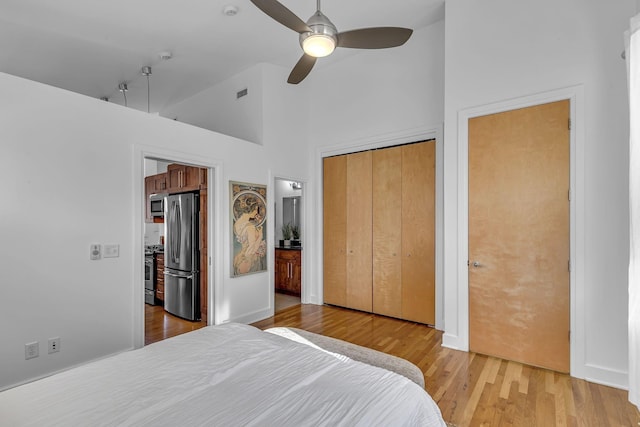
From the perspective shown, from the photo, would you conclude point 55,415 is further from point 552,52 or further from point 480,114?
point 552,52

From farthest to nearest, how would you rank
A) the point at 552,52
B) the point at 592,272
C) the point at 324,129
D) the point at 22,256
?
the point at 324,129 < the point at 552,52 < the point at 592,272 < the point at 22,256

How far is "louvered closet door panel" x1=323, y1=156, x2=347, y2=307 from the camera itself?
15.1 feet

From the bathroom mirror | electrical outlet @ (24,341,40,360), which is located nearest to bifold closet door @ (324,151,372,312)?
the bathroom mirror

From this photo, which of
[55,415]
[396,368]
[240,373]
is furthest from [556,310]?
[55,415]

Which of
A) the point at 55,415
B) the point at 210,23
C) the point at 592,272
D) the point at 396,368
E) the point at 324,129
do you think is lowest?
the point at 396,368

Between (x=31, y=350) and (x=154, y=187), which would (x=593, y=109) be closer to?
(x=31, y=350)

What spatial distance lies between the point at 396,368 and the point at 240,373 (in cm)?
115

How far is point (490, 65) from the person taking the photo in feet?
9.98

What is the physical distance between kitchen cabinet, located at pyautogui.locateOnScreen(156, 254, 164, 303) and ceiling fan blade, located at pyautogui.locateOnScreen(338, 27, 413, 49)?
4260mm

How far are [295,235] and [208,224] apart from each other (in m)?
2.49

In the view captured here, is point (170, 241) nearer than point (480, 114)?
No

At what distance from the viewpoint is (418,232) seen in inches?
154

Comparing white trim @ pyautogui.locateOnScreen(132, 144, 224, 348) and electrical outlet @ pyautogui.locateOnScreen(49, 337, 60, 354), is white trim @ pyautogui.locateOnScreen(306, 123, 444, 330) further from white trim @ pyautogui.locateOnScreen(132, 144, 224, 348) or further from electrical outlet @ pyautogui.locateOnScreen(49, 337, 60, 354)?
electrical outlet @ pyautogui.locateOnScreen(49, 337, 60, 354)

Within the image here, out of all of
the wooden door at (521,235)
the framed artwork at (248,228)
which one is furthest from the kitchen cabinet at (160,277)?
the wooden door at (521,235)
